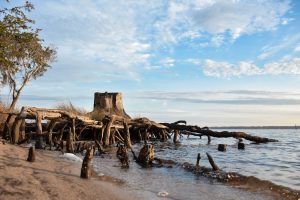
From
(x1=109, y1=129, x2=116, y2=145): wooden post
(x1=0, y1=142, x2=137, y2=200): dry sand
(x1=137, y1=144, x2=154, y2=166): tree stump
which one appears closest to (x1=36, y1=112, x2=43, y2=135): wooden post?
(x1=137, y1=144, x2=154, y2=166): tree stump

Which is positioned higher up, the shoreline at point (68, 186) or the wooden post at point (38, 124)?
the wooden post at point (38, 124)

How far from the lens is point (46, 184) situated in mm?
7484

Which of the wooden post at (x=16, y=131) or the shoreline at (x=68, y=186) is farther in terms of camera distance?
the wooden post at (x=16, y=131)

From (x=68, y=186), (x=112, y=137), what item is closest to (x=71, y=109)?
(x=112, y=137)

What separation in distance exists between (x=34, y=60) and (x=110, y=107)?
8.08 metres

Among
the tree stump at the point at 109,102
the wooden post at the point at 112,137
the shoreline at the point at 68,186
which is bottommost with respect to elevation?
the shoreline at the point at 68,186

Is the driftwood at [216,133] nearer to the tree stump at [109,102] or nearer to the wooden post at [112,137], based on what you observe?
the wooden post at [112,137]

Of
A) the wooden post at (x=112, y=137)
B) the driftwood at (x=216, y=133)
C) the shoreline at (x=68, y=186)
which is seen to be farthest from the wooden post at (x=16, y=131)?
the driftwood at (x=216, y=133)

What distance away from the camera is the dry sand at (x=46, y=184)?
21.9 feet

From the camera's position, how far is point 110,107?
34.9 metres

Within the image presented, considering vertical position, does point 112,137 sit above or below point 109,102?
below

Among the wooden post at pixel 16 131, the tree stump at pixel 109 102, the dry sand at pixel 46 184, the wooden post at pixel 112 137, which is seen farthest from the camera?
the tree stump at pixel 109 102

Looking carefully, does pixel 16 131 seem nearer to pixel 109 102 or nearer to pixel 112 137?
pixel 112 137

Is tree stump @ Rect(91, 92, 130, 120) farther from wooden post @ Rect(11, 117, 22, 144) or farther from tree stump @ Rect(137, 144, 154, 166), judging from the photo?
tree stump @ Rect(137, 144, 154, 166)
